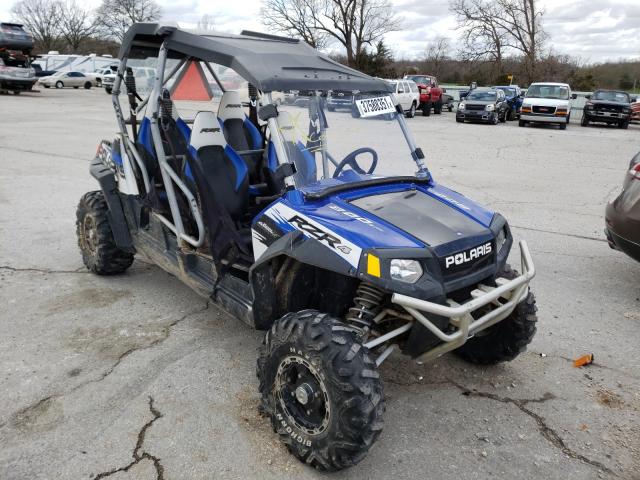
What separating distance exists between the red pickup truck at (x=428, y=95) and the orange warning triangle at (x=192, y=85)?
78.2 ft

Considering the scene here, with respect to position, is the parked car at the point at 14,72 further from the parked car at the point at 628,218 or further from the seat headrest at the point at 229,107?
the parked car at the point at 628,218

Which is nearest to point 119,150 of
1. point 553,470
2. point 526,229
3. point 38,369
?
point 38,369

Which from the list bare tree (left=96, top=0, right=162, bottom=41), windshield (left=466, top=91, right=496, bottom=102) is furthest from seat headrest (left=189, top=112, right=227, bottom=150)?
bare tree (left=96, top=0, right=162, bottom=41)

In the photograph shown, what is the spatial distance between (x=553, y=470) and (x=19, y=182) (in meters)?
8.61

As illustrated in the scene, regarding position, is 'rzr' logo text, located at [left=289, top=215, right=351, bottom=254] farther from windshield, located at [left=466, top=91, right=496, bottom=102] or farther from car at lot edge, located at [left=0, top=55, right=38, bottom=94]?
car at lot edge, located at [left=0, top=55, right=38, bottom=94]

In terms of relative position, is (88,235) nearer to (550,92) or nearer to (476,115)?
(476,115)

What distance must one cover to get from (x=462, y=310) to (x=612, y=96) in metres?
25.6

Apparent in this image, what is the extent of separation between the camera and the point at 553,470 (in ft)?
9.27

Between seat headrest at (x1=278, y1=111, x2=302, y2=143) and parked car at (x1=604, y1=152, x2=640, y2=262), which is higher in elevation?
seat headrest at (x1=278, y1=111, x2=302, y2=143)

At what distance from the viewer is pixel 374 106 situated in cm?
363

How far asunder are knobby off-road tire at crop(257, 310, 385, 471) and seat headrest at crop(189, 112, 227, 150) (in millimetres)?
1686

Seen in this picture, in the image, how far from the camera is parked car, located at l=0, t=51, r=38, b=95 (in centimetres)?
2670

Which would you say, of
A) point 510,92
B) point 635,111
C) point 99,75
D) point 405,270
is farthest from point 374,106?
point 99,75

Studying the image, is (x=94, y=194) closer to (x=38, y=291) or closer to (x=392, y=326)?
(x=38, y=291)
